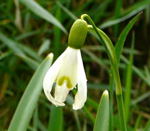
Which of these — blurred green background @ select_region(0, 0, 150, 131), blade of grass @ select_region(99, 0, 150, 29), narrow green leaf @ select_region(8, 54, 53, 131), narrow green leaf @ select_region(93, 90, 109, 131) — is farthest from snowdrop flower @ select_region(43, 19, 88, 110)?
blurred green background @ select_region(0, 0, 150, 131)

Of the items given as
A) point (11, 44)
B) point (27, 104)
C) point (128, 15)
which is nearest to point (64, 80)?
point (27, 104)

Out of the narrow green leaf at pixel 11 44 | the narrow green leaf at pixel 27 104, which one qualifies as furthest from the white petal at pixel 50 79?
the narrow green leaf at pixel 11 44

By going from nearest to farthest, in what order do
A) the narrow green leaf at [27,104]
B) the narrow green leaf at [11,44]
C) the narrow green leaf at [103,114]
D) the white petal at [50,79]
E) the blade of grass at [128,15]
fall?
the white petal at [50,79], the narrow green leaf at [103,114], the narrow green leaf at [27,104], the blade of grass at [128,15], the narrow green leaf at [11,44]

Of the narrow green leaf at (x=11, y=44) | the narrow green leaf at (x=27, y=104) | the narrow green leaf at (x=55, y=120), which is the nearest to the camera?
the narrow green leaf at (x=27, y=104)

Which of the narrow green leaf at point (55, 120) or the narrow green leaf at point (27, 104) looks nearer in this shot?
the narrow green leaf at point (27, 104)

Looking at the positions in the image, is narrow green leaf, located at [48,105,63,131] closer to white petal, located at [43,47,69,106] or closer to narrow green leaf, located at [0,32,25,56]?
white petal, located at [43,47,69,106]

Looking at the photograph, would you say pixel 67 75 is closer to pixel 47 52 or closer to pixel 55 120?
pixel 55 120

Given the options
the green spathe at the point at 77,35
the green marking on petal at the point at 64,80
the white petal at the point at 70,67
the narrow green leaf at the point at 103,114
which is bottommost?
the narrow green leaf at the point at 103,114

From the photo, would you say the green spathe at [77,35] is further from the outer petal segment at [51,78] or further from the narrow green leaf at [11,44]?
the narrow green leaf at [11,44]

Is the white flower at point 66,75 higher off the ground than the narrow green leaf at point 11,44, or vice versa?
the narrow green leaf at point 11,44
